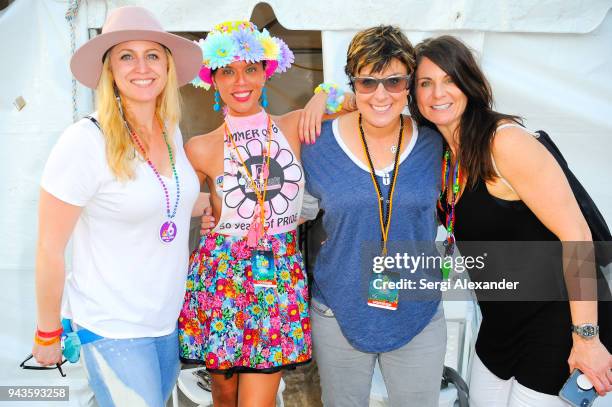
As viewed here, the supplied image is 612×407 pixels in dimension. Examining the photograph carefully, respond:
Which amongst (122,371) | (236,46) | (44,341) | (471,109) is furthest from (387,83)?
(44,341)

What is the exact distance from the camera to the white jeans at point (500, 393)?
1644 mm

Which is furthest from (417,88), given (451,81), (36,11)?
(36,11)

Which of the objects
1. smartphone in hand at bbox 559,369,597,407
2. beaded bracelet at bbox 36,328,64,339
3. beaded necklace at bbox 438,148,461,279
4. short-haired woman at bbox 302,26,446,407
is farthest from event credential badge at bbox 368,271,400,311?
beaded bracelet at bbox 36,328,64,339

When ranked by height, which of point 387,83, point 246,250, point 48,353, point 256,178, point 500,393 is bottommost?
point 500,393

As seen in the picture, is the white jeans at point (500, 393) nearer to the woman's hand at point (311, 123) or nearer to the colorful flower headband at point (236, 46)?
the woman's hand at point (311, 123)

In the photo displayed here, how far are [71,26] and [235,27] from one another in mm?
1134

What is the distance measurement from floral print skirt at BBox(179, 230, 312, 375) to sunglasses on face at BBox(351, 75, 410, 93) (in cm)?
67

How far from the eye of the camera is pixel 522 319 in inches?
67.6

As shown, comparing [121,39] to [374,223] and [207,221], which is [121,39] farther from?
[374,223]

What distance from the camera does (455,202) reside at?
5.92 ft

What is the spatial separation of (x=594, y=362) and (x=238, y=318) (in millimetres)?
1206

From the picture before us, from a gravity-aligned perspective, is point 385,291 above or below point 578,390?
above

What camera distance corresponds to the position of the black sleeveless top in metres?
1.65

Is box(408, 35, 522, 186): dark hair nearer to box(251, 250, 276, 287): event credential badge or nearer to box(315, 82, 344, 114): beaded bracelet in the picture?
box(315, 82, 344, 114): beaded bracelet
